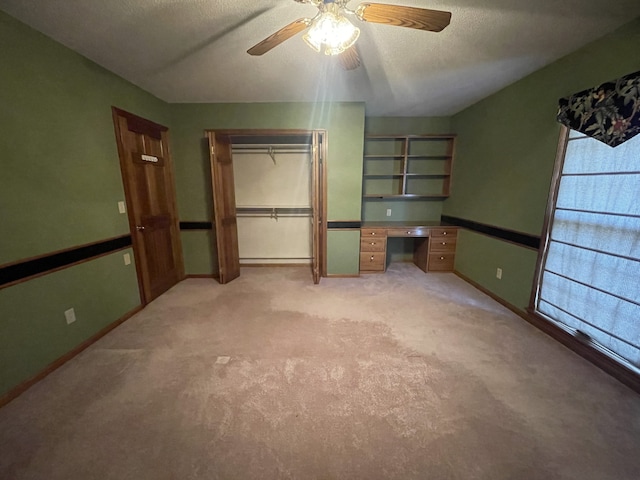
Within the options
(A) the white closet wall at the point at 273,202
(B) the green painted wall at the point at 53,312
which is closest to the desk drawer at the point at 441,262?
(A) the white closet wall at the point at 273,202

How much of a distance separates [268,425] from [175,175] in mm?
3215

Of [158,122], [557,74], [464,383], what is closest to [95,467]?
[464,383]

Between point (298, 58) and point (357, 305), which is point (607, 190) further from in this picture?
point (298, 58)

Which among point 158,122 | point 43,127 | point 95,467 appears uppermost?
point 158,122

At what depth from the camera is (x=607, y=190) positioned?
181 cm

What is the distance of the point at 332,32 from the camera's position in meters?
1.34

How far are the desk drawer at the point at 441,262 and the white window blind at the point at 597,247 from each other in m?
1.46

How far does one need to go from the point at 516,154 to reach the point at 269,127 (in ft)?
9.45

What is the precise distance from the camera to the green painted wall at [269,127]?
321 centimetres

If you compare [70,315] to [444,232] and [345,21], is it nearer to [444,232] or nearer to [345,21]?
[345,21]

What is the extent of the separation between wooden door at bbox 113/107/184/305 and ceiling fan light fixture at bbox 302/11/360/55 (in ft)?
7.13

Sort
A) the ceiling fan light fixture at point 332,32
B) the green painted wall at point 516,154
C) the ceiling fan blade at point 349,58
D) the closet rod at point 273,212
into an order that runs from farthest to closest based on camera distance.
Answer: the closet rod at point 273,212
the green painted wall at point 516,154
the ceiling fan blade at point 349,58
the ceiling fan light fixture at point 332,32

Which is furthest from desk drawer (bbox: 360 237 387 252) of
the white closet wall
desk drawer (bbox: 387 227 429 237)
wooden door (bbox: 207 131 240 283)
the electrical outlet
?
the electrical outlet

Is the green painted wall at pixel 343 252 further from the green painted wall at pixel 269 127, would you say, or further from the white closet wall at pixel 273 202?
the white closet wall at pixel 273 202
